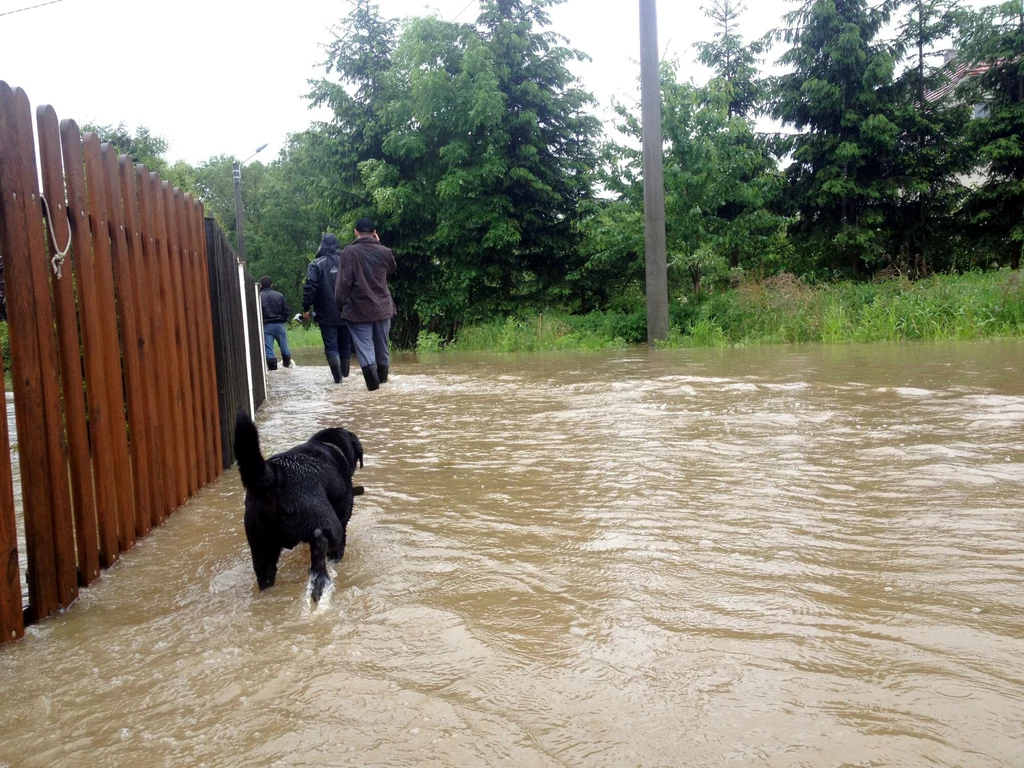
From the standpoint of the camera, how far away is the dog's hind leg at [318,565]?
11.1 ft

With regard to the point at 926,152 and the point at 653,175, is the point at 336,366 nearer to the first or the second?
the point at 653,175

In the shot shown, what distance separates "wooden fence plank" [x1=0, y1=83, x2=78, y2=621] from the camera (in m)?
3.22

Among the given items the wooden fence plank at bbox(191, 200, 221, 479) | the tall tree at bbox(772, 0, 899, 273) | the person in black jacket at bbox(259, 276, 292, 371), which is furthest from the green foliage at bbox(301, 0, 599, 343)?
the wooden fence plank at bbox(191, 200, 221, 479)

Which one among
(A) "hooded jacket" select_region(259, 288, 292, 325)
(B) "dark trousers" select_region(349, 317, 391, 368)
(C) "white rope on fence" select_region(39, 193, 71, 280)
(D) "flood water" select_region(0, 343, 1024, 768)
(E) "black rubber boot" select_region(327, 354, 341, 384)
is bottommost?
(D) "flood water" select_region(0, 343, 1024, 768)

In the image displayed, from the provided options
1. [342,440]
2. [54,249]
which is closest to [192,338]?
[342,440]

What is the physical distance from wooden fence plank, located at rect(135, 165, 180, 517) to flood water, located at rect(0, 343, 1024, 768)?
0.26 metres

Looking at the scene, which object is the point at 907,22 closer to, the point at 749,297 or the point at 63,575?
the point at 749,297

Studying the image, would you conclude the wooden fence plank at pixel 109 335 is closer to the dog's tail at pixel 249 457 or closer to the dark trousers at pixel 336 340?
the dog's tail at pixel 249 457

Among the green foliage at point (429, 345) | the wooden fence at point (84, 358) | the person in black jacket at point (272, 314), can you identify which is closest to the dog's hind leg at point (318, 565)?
the wooden fence at point (84, 358)

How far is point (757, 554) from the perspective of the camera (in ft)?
11.8

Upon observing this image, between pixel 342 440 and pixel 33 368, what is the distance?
5.54ft

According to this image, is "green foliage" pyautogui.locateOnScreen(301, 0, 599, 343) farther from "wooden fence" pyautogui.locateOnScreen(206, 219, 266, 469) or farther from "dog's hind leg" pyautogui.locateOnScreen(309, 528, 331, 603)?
"dog's hind leg" pyautogui.locateOnScreen(309, 528, 331, 603)

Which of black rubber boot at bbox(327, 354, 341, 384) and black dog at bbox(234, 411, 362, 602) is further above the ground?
black rubber boot at bbox(327, 354, 341, 384)

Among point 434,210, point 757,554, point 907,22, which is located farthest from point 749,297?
point 757,554
